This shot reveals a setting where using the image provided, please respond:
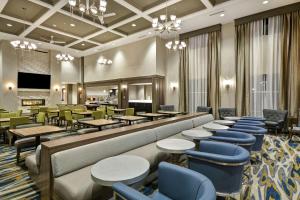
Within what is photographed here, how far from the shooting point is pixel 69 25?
8289mm

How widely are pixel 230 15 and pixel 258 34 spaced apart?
4.77 ft

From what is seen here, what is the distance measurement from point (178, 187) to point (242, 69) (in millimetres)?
7274

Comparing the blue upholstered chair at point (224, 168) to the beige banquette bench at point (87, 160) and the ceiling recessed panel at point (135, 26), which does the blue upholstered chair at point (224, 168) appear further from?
the ceiling recessed panel at point (135, 26)

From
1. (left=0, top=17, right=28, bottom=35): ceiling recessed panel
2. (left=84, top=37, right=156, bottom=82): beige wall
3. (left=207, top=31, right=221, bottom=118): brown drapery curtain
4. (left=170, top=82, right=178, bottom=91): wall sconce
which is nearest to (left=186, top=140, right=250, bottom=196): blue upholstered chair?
(left=207, top=31, right=221, bottom=118): brown drapery curtain

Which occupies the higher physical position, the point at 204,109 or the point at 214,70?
the point at 214,70

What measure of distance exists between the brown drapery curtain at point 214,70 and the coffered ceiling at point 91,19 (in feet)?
2.57

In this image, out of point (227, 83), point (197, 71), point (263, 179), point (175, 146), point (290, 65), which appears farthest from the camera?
point (197, 71)

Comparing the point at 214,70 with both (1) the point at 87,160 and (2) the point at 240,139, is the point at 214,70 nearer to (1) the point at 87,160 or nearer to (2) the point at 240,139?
(2) the point at 240,139

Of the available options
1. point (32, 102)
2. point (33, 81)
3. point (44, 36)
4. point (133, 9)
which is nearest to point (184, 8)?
point (133, 9)

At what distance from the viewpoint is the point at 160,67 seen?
32.0 ft

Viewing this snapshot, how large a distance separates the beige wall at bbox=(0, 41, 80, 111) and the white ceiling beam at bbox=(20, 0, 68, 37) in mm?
2021

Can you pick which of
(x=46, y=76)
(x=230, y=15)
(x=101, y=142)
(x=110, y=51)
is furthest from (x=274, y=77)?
(x=46, y=76)

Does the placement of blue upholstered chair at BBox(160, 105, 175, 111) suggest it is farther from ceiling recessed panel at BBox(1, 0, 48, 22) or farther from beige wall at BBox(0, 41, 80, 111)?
beige wall at BBox(0, 41, 80, 111)

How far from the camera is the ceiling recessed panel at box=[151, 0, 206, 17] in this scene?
6.28m
